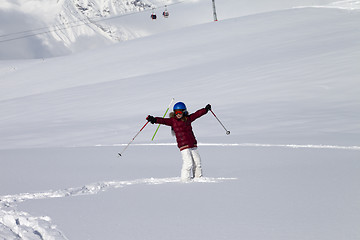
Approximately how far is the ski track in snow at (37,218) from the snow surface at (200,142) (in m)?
0.02

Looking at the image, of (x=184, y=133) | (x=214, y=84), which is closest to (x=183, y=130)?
(x=184, y=133)

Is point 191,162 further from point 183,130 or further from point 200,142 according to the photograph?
point 200,142

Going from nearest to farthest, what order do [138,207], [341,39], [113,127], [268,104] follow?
[138,207] → [113,127] → [268,104] → [341,39]

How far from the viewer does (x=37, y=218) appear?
5.58m

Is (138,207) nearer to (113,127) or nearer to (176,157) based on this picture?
(176,157)

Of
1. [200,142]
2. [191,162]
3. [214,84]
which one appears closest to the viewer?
[191,162]

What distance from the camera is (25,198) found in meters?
6.75

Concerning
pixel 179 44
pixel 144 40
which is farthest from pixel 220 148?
pixel 144 40

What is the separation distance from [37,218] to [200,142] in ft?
21.6

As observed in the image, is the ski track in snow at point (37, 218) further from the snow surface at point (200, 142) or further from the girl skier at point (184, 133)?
the girl skier at point (184, 133)

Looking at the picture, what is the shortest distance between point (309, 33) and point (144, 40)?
13.1 meters

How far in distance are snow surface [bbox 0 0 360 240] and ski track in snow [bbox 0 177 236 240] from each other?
2 centimetres

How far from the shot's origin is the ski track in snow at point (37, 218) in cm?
502

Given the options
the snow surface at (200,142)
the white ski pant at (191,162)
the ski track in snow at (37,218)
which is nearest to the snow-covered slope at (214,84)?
the snow surface at (200,142)
